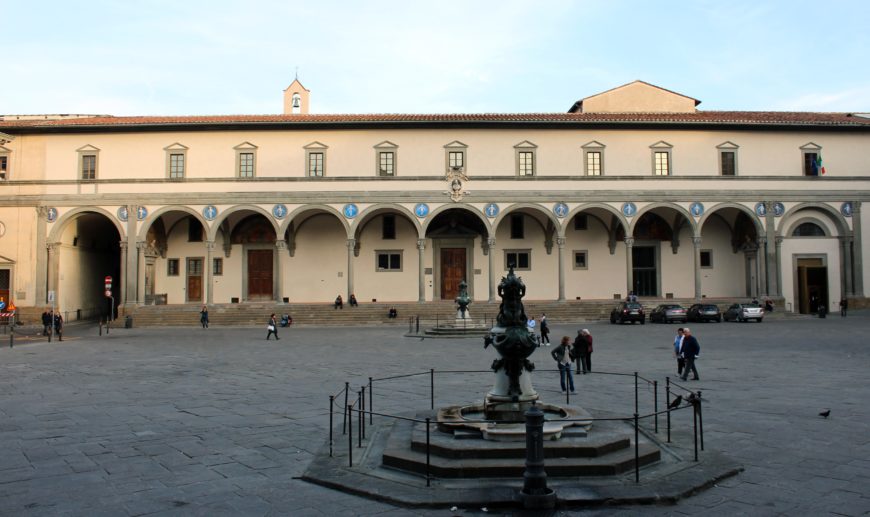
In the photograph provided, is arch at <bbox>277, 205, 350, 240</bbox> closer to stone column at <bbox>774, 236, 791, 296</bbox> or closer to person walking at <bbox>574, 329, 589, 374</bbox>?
person walking at <bbox>574, 329, 589, 374</bbox>

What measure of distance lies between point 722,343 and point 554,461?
15.3 metres

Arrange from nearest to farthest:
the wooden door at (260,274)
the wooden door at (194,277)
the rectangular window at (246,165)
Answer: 1. the rectangular window at (246,165)
2. the wooden door at (194,277)
3. the wooden door at (260,274)

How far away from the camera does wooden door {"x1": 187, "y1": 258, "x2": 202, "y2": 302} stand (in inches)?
1414

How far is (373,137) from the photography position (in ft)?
110

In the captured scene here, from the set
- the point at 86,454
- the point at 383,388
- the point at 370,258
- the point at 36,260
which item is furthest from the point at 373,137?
the point at 86,454

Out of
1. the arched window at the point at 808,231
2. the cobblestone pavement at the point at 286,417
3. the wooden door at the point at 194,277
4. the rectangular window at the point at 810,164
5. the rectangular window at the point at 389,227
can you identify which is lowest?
the cobblestone pavement at the point at 286,417

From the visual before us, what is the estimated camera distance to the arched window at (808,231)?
113ft

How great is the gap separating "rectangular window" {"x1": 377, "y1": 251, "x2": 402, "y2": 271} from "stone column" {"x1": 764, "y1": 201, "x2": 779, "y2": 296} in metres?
19.7

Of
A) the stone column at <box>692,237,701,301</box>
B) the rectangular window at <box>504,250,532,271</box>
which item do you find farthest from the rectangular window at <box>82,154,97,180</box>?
the stone column at <box>692,237,701,301</box>

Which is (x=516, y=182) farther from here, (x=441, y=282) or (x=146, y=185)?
(x=146, y=185)

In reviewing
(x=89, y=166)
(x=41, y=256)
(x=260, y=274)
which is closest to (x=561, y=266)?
(x=260, y=274)

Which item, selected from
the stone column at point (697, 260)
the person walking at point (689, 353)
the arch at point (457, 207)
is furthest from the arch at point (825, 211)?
the person walking at point (689, 353)

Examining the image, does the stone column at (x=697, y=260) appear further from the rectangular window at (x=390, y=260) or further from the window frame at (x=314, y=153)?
the window frame at (x=314, y=153)

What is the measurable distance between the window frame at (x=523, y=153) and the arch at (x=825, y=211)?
525 inches
